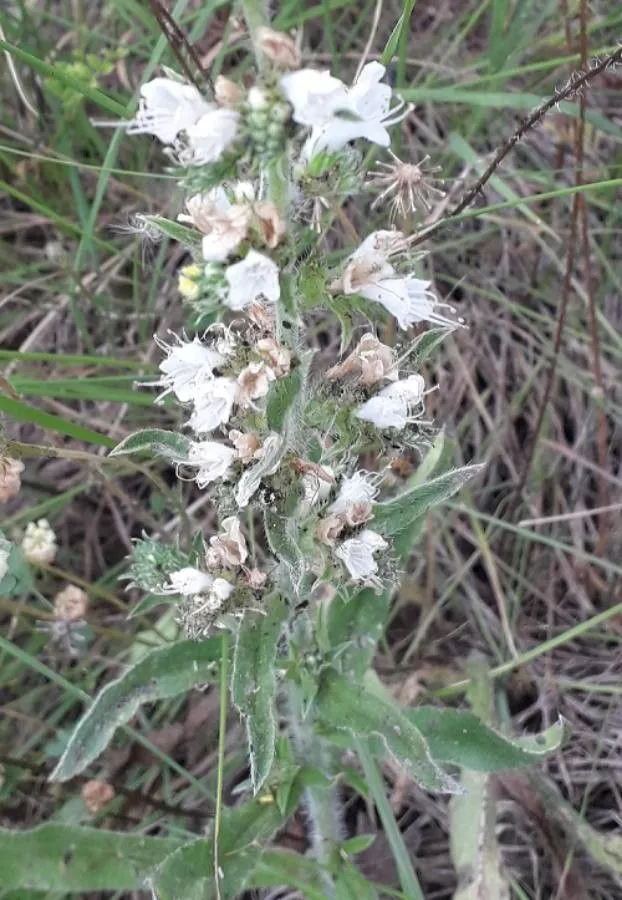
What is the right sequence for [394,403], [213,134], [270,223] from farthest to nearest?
[394,403] → [270,223] → [213,134]

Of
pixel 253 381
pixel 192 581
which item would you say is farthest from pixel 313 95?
pixel 192 581

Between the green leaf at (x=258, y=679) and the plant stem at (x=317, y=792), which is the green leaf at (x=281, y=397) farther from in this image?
the plant stem at (x=317, y=792)

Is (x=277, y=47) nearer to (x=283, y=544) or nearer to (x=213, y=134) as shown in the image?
(x=213, y=134)

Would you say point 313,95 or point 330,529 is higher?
point 313,95

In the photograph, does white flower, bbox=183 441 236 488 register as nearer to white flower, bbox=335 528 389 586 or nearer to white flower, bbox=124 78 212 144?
white flower, bbox=335 528 389 586

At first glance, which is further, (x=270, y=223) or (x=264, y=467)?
(x=264, y=467)

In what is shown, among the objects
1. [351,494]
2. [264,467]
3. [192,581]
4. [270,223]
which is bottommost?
[192,581]
